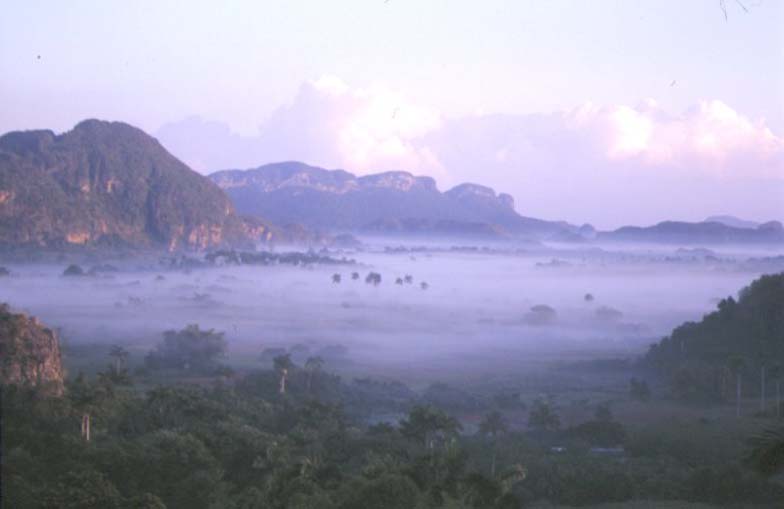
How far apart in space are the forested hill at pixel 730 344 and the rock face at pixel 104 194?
2574 inches

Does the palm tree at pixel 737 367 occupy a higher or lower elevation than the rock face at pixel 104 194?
lower

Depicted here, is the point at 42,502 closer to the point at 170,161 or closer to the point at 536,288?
the point at 536,288

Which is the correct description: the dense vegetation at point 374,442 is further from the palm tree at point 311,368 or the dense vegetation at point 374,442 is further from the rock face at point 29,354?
the rock face at point 29,354

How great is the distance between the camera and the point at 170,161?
486 feet

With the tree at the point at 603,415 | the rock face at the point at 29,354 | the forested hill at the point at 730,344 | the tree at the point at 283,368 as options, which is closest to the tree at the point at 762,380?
the forested hill at the point at 730,344

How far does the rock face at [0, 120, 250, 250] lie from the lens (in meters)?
101

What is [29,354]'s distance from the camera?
33.4 m

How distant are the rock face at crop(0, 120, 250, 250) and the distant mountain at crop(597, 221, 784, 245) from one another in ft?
226

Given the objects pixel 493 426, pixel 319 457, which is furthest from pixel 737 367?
pixel 319 457

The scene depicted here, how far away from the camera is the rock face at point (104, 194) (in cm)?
10144

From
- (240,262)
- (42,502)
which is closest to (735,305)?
(42,502)

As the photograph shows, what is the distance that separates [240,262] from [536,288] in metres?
40.3

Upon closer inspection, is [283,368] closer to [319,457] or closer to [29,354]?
[29,354]

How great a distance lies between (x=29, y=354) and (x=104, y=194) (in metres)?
95.9
